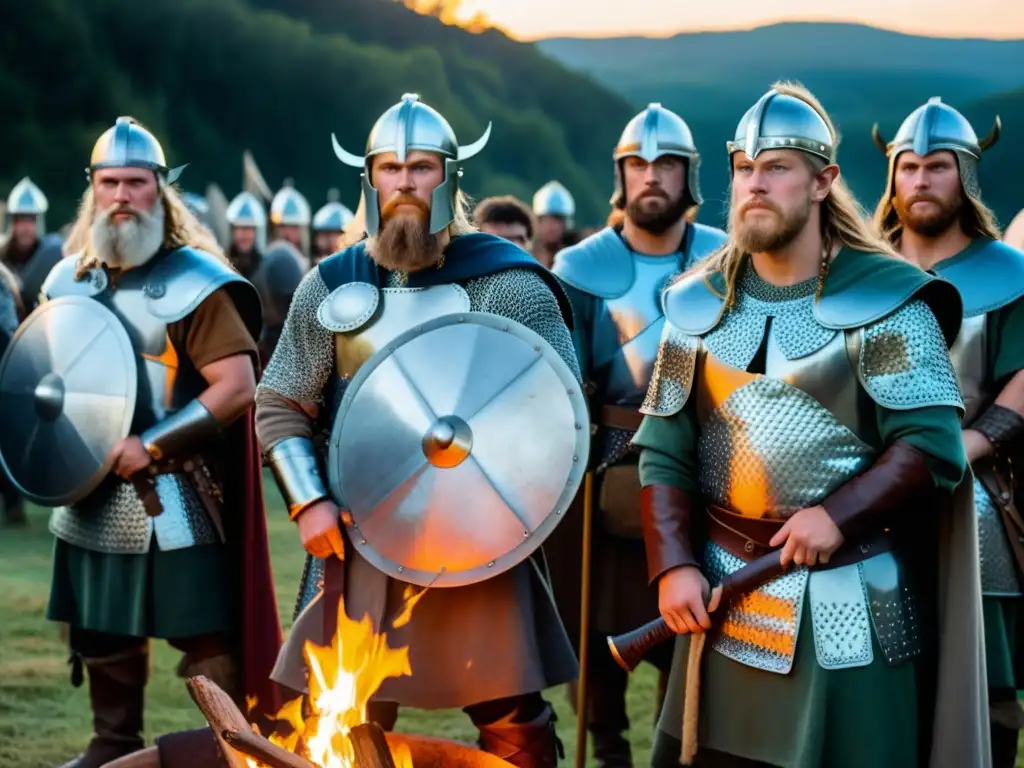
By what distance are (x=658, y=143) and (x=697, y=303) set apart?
5.81 ft

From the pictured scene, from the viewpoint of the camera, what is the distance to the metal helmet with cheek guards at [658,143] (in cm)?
489

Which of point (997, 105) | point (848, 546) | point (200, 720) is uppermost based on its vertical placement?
point (997, 105)

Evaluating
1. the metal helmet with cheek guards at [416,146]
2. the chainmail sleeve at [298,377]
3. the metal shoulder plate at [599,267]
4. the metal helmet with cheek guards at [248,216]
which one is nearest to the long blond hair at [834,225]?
the metal helmet with cheek guards at [416,146]

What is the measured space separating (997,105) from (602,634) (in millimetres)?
14104

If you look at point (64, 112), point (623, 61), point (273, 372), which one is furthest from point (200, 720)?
point (64, 112)

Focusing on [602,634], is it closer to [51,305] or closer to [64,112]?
[51,305]

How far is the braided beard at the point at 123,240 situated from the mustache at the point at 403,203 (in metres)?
1.07

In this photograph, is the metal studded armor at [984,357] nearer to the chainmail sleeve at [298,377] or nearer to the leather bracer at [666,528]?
the leather bracer at [666,528]

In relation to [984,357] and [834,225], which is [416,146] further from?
[984,357]

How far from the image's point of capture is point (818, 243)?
10.2 feet

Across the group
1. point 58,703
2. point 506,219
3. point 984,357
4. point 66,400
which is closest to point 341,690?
point 66,400

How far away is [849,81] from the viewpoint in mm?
19453

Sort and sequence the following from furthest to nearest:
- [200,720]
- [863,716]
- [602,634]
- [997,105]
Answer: [997,105] < [200,720] < [602,634] < [863,716]

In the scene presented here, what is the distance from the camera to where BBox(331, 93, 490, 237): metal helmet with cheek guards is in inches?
141
